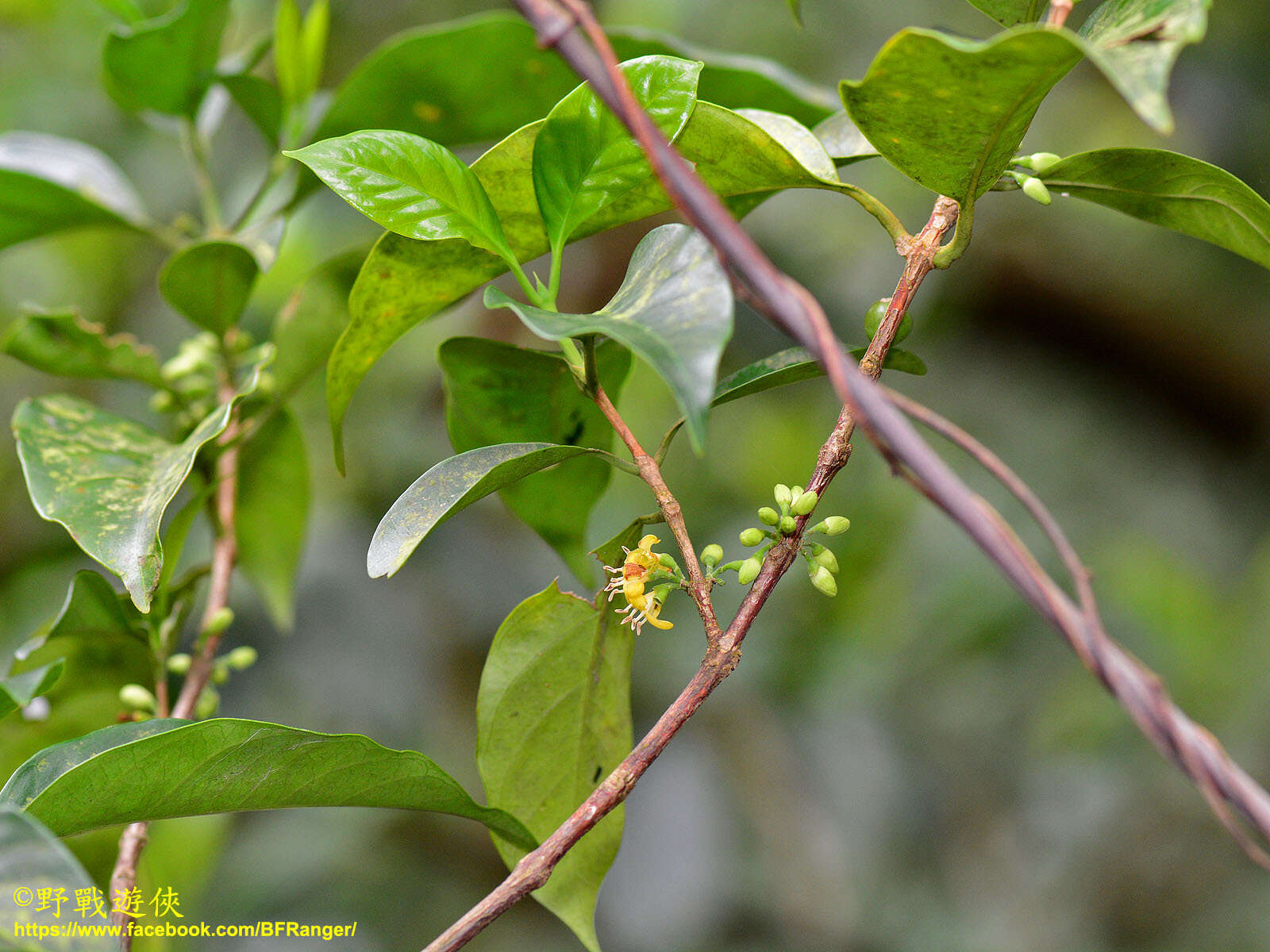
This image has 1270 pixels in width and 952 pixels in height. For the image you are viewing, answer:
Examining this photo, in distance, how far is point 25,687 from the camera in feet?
1.66

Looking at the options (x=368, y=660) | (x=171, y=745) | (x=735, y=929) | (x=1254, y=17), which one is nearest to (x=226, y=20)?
(x=171, y=745)

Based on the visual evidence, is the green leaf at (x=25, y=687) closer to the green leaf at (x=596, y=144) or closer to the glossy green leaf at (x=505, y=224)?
the glossy green leaf at (x=505, y=224)

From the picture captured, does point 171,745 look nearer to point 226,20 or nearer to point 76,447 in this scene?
point 76,447

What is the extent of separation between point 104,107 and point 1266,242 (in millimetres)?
1985

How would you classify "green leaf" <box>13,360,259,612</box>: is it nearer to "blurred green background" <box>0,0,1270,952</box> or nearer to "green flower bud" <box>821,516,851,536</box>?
"green flower bud" <box>821,516,851,536</box>

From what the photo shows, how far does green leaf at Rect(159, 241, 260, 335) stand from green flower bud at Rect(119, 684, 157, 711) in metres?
0.28

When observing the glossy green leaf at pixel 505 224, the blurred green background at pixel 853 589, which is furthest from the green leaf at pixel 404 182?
the blurred green background at pixel 853 589

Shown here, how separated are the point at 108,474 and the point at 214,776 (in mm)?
213

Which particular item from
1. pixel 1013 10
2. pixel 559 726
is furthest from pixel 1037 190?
pixel 559 726

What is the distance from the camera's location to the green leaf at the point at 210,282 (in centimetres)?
67

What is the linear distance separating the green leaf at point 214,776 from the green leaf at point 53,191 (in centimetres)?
46

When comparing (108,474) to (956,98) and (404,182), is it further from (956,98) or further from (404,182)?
(956,98)

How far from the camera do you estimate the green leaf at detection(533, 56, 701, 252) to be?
43 cm

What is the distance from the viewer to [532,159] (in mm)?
450
